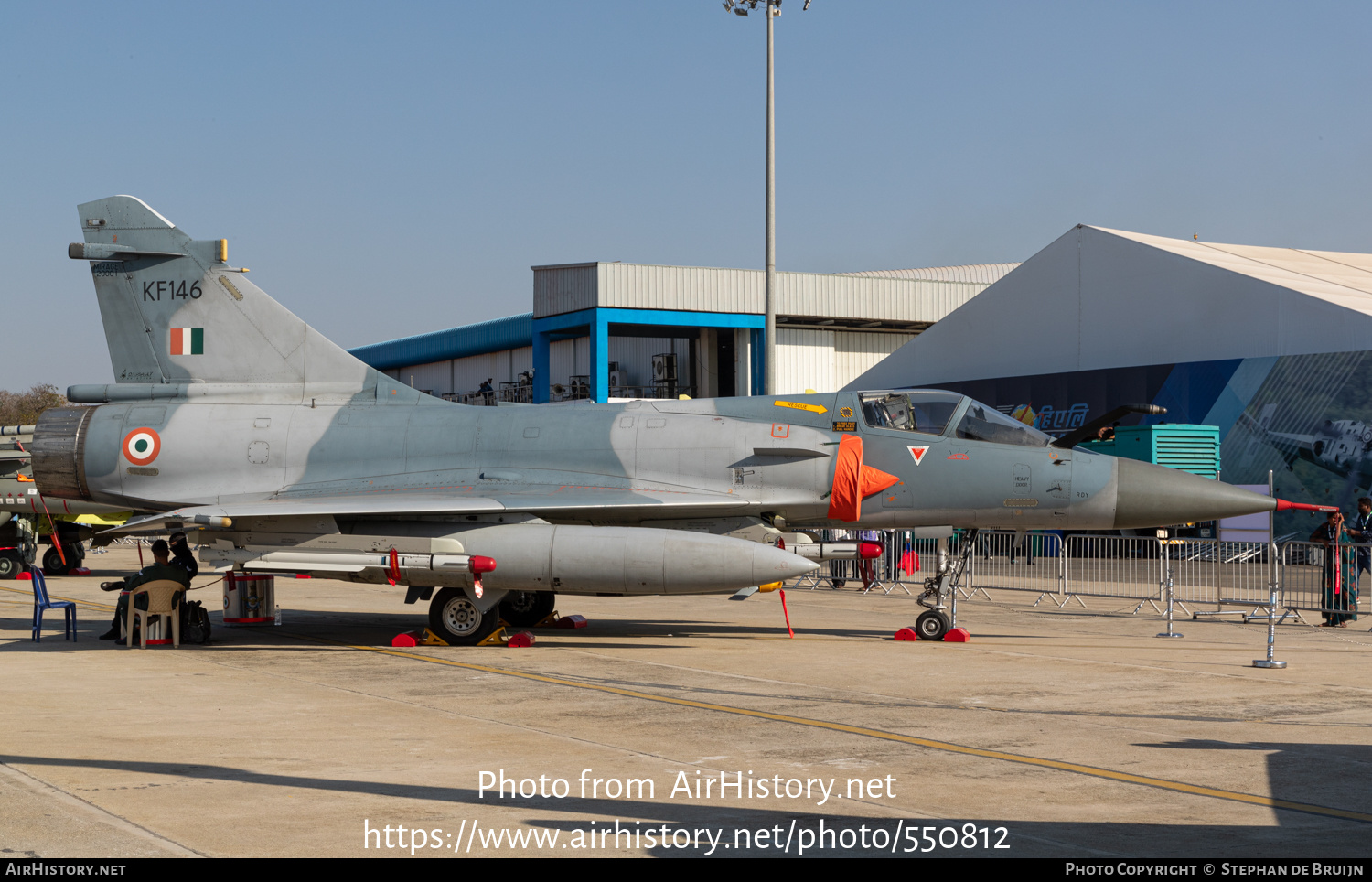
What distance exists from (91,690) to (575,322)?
34.0 m

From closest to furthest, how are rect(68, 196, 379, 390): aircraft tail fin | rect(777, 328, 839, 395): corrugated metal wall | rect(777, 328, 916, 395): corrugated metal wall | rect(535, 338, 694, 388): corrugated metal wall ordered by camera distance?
1. rect(68, 196, 379, 390): aircraft tail fin
2. rect(777, 328, 839, 395): corrugated metal wall
3. rect(777, 328, 916, 395): corrugated metal wall
4. rect(535, 338, 694, 388): corrugated metal wall

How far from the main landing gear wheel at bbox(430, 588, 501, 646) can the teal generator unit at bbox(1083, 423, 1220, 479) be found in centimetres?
2186

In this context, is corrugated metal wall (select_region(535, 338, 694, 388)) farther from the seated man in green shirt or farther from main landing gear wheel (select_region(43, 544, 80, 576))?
the seated man in green shirt

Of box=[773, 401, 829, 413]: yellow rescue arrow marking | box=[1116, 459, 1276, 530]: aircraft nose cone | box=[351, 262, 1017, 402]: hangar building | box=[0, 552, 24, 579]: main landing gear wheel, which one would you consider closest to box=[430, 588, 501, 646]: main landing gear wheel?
box=[773, 401, 829, 413]: yellow rescue arrow marking

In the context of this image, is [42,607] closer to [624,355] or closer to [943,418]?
[943,418]

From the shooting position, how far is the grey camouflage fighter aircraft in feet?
42.4

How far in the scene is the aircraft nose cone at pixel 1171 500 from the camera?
13266 mm

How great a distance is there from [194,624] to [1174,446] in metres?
25.1

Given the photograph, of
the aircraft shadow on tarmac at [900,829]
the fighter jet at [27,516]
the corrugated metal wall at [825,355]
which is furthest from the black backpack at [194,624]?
the corrugated metal wall at [825,355]

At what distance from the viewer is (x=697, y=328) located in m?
47.4

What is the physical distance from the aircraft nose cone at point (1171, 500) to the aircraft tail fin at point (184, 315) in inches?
354

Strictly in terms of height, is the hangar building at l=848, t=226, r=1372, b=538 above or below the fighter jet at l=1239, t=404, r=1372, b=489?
above

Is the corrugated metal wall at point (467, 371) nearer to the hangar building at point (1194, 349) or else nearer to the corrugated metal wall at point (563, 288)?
the corrugated metal wall at point (563, 288)

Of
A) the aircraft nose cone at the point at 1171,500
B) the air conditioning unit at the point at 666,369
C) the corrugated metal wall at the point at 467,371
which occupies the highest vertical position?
the corrugated metal wall at the point at 467,371
